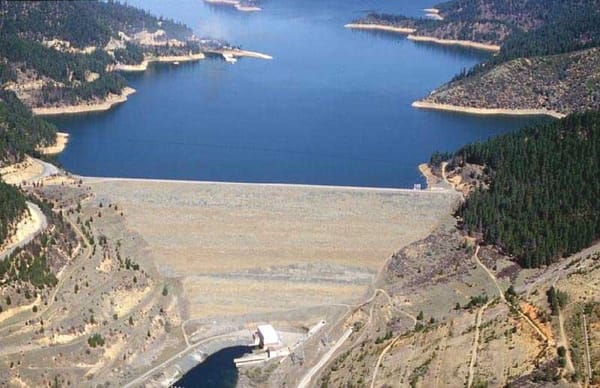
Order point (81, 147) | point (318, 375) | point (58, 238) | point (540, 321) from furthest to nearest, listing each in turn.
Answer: point (81, 147)
point (58, 238)
point (318, 375)
point (540, 321)

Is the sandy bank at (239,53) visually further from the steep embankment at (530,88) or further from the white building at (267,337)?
the white building at (267,337)

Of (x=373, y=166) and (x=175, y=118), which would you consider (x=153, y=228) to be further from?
(x=175, y=118)

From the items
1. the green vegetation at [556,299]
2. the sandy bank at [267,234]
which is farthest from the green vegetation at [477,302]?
the sandy bank at [267,234]

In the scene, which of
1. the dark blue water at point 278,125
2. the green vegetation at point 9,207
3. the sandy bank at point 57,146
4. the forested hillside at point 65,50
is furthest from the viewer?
the forested hillside at point 65,50

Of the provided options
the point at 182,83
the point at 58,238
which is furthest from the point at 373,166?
the point at 182,83

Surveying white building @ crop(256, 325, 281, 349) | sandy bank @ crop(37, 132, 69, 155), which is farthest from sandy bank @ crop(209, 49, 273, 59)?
white building @ crop(256, 325, 281, 349)
